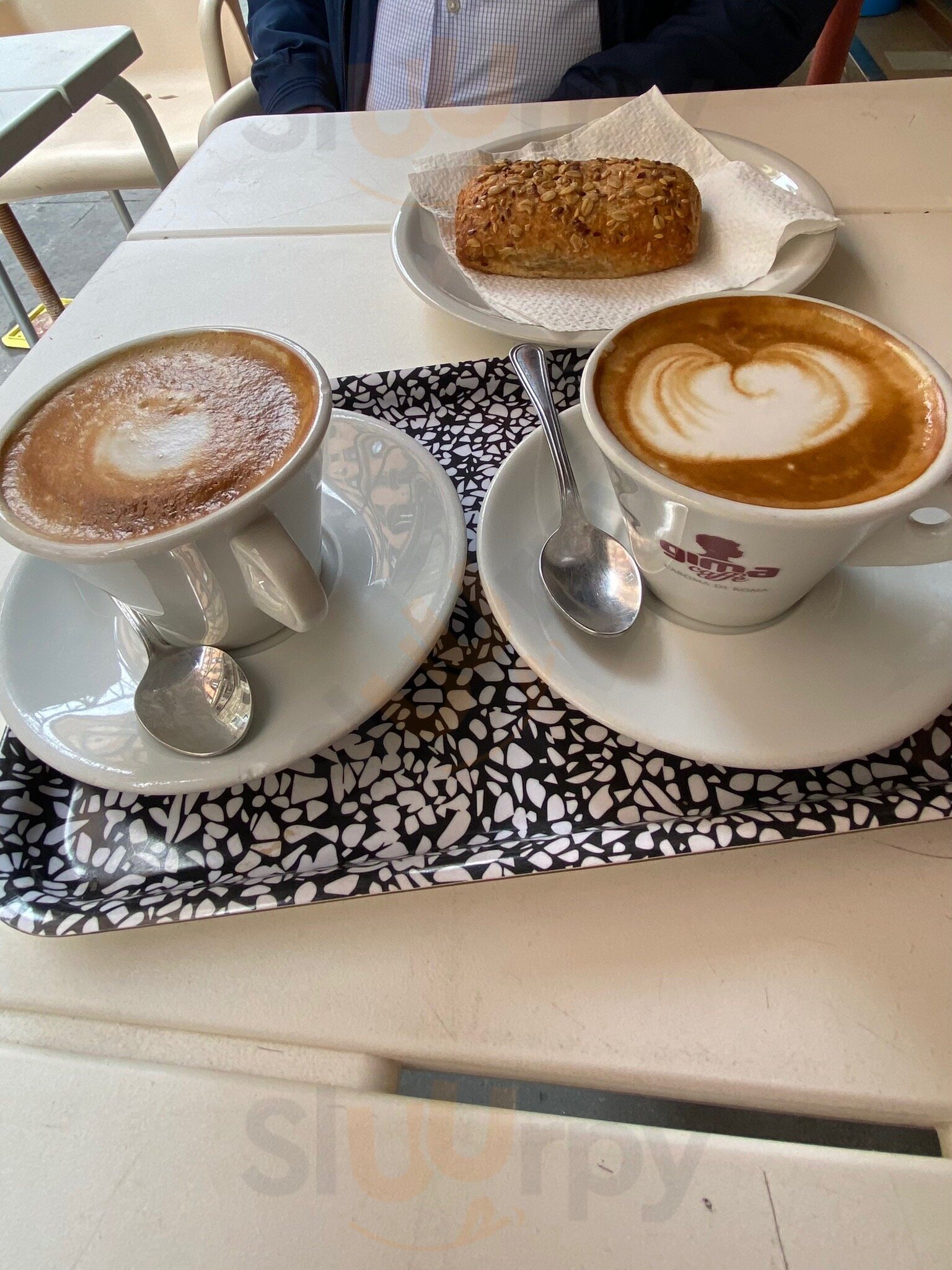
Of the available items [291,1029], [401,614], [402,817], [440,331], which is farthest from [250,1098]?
[440,331]

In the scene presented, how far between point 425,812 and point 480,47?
1263mm

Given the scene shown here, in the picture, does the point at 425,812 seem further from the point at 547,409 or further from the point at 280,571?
the point at 547,409

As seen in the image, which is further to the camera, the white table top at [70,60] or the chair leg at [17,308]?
the chair leg at [17,308]

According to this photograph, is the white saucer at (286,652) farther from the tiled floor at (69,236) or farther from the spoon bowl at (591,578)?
the tiled floor at (69,236)

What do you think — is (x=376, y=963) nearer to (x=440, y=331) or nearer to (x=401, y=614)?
(x=401, y=614)

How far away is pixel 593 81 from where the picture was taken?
104cm

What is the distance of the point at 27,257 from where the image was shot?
175cm

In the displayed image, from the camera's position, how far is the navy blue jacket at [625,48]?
1.04m

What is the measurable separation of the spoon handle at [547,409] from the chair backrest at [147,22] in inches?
75.7

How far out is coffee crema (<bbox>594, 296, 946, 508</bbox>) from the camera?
0.38 m

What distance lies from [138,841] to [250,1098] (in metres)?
0.15

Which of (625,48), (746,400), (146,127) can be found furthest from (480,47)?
(746,400)

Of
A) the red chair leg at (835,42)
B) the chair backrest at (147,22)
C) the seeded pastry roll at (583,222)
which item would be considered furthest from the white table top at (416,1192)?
the chair backrest at (147,22)

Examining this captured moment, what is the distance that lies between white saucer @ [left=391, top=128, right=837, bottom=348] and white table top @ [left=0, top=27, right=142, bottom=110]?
95 centimetres
